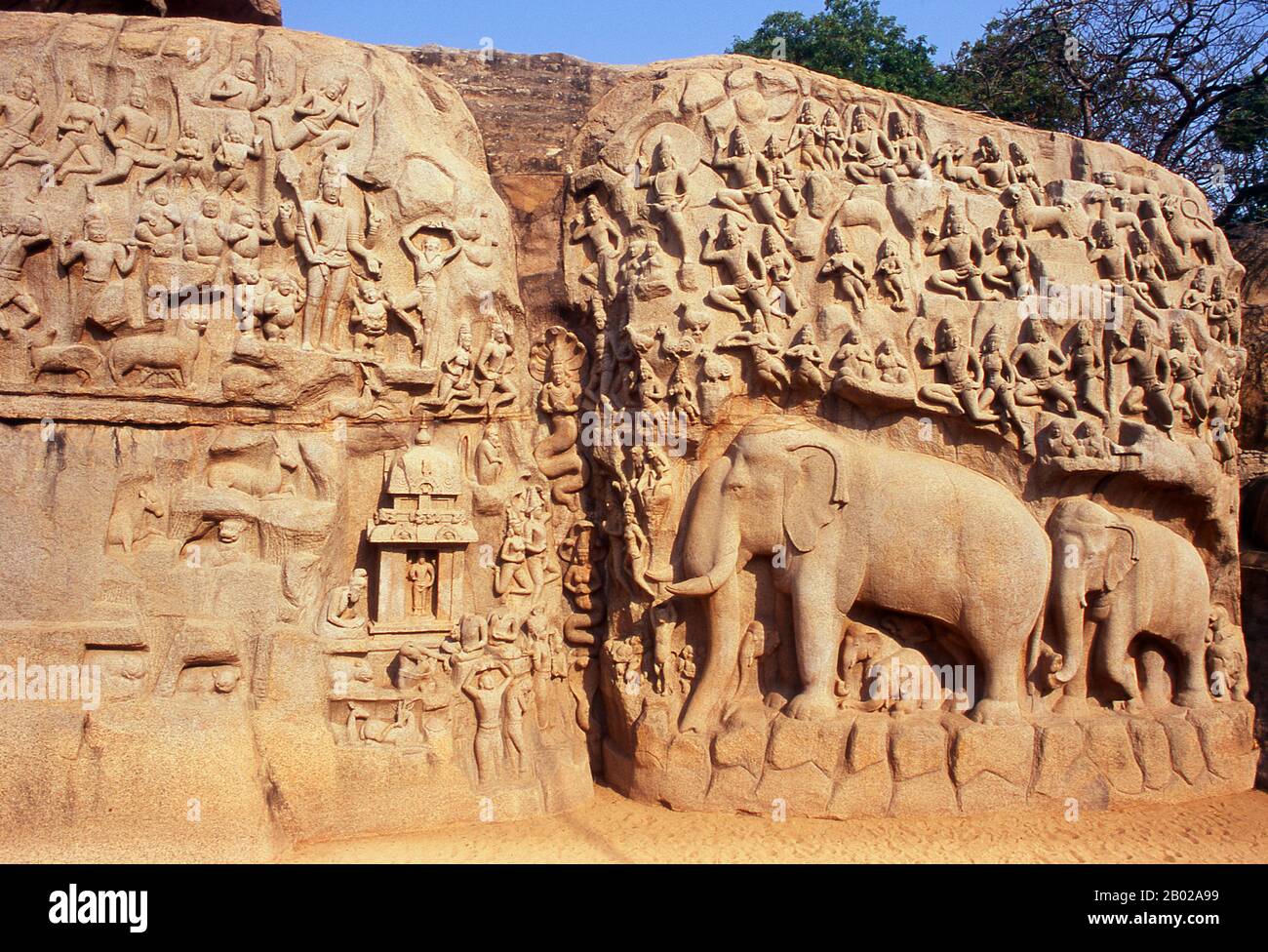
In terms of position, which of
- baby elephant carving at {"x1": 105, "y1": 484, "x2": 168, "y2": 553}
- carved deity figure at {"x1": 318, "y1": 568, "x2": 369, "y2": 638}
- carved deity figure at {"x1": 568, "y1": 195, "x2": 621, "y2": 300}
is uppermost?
carved deity figure at {"x1": 568, "y1": 195, "x2": 621, "y2": 300}

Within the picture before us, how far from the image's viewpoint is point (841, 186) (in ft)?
26.3

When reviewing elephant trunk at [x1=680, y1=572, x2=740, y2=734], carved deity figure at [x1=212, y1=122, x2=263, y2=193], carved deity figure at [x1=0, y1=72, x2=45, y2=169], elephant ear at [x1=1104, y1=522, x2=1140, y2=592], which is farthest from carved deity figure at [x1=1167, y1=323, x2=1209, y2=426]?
carved deity figure at [x1=0, y1=72, x2=45, y2=169]

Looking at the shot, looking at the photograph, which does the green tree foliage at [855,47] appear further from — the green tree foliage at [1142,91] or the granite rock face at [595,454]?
the granite rock face at [595,454]

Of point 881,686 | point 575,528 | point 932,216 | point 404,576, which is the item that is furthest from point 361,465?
point 932,216

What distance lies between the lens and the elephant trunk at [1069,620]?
732cm

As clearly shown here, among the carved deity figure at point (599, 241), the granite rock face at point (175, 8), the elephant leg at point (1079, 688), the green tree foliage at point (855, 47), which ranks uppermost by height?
the green tree foliage at point (855, 47)

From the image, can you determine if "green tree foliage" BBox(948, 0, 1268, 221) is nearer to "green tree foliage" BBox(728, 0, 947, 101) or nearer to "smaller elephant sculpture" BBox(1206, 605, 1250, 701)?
"green tree foliage" BBox(728, 0, 947, 101)

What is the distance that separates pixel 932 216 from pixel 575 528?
356 centimetres

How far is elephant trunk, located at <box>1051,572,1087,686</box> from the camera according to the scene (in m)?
7.32

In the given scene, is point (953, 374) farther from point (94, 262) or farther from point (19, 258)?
point (19, 258)

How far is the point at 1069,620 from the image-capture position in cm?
734

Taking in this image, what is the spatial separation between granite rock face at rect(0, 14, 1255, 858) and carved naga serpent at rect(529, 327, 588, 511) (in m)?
0.03

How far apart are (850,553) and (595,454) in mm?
1960

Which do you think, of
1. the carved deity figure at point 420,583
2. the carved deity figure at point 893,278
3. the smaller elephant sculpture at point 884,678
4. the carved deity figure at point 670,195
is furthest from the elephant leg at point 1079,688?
the carved deity figure at point 420,583
